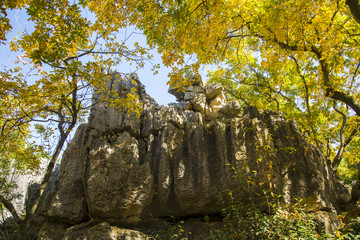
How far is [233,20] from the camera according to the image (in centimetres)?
703

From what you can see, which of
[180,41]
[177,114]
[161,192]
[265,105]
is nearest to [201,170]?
[161,192]

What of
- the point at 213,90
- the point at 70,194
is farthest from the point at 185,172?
the point at 213,90

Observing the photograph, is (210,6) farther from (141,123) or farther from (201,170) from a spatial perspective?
(141,123)

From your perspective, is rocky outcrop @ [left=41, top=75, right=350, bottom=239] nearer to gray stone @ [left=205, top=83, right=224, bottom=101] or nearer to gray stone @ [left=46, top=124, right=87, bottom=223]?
gray stone @ [left=46, top=124, right=87, bottom=223]

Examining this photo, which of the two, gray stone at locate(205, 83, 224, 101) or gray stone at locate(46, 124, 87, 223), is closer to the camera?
gray stone at locate(46, 124, 87, 223)

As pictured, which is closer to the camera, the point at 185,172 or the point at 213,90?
the point at 185,172

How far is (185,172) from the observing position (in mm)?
7117

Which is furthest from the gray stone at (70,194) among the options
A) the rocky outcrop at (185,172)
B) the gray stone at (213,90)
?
the gray stone at (213,90)

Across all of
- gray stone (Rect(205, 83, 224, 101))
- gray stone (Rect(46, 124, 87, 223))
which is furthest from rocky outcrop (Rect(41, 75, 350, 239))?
gray stone (Rect(205, 83, 224, 101))

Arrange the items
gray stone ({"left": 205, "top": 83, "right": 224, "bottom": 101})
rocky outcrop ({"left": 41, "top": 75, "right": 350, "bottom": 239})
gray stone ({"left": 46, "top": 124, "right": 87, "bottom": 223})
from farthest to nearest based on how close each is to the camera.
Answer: gray stone ({"left": 205, "top": 83, "right": 224, "bottom": 101}) < gray stone ({"left": 46, "top": 124, "right": 87, "bottom": 223}) < rocky outcrop ({"left": 41, "top": 75, "right": 350, "bottom": 239})

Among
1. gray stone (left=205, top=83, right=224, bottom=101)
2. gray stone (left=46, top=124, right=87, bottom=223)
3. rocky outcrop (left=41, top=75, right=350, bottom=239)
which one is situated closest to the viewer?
rocky outcrop (left=41, top=75, right=350, bottom=239)

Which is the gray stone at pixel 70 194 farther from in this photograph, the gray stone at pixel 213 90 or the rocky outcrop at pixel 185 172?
the gray stone at pixel 213 90

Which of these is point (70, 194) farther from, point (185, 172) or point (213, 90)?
point (213, 90)

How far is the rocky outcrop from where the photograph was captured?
6289 millimetres
